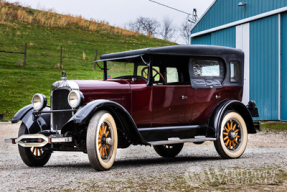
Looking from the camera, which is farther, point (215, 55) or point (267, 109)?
point (267, 109)

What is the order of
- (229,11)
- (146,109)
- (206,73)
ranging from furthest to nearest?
(229,11), (206,73), (146,109)

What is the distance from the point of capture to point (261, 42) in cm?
1630

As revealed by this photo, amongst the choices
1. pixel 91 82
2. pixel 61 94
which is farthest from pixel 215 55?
pixel 61 94

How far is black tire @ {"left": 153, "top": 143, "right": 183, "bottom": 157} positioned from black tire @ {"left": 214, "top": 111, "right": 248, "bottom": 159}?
4.26 ft

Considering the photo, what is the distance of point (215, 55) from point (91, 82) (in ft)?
8.66

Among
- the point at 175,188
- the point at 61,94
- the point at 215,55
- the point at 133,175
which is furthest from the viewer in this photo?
the point at 215,55

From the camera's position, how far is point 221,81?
8.38 metres

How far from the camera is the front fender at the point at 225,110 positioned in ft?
25.5

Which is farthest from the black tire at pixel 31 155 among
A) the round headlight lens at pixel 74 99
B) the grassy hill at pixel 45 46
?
the grassy hill at pixel 45 46

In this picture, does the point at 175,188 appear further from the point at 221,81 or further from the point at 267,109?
the point at 267,109

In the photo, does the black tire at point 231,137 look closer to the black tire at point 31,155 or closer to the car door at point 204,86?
the car door at point 204,86

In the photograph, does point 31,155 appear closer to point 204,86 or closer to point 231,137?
point 204,86

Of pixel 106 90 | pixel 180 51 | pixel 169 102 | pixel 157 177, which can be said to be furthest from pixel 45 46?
pixel 157 177

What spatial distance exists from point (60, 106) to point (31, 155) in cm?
102
